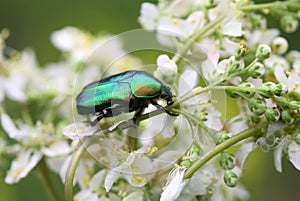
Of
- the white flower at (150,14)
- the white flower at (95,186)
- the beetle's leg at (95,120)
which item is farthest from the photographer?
the white flower at (150,14)

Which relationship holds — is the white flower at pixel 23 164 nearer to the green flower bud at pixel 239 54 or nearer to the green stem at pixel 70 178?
the green stem at pixel 70 178

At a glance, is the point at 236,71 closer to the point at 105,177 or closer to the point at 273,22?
the point at 105,177

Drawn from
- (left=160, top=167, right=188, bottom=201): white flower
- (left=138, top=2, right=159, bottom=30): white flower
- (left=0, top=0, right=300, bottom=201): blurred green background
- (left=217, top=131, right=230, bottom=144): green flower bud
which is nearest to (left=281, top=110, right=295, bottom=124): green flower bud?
(left=217, top=131, right=230, bottom=144): green flower bud

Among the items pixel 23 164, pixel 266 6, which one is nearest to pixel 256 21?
pixel 266 6

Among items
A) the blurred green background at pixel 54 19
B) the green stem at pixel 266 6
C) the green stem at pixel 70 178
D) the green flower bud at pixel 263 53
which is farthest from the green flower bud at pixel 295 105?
the blurred green background at pixel 54 19

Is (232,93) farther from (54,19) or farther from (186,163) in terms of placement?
(54,19)

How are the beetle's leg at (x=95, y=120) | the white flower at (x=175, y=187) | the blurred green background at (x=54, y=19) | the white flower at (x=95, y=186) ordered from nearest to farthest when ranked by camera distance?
the white flower at (x=175, y=187) < the beetle's leg at (x=95, y=120) < the white flower at (x=95, y=186) < the blurred green background at (x=54, y=19)

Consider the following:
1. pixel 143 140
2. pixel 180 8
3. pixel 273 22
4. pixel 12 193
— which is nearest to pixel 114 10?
pixel 273 22

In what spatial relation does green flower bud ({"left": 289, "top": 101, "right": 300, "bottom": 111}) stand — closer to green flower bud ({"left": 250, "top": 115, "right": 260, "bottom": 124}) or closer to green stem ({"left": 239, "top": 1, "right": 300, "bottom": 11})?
green flower bud ({"left": 250, "top": 115, "right": 260, "bottom": 124})
